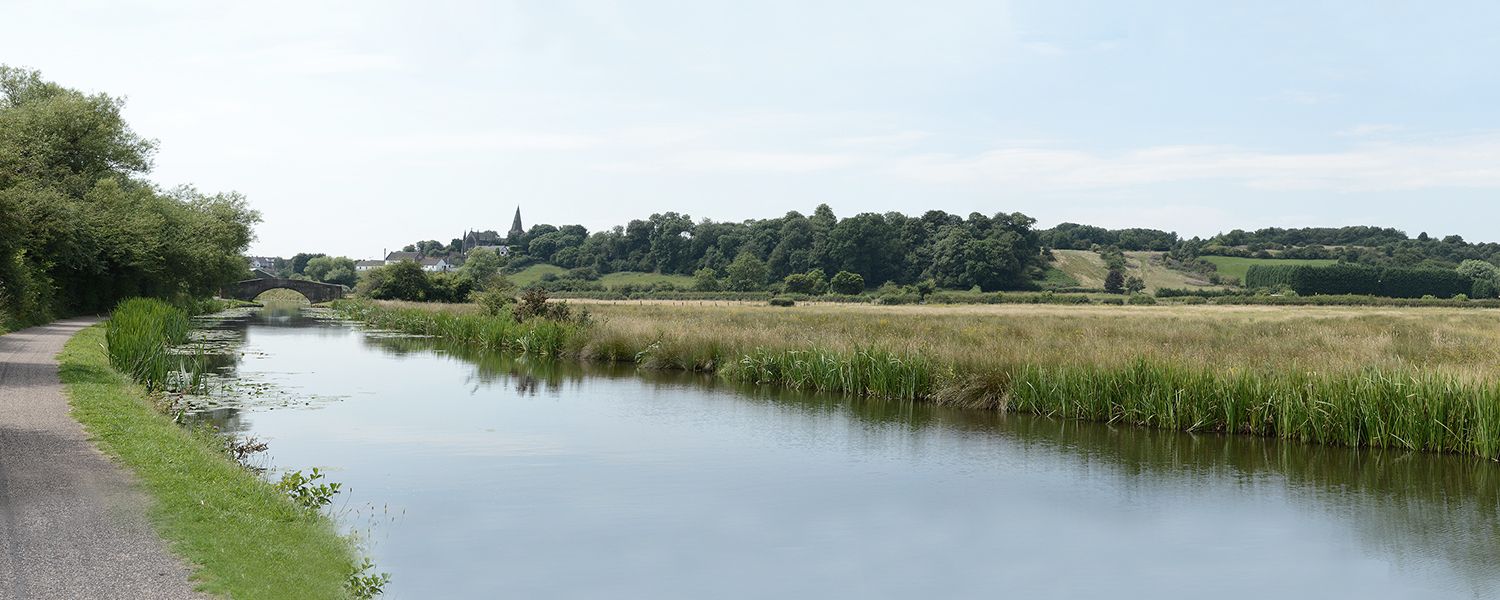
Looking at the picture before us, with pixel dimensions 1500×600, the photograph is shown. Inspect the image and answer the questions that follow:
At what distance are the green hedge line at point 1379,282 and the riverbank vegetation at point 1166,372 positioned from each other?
250 feet

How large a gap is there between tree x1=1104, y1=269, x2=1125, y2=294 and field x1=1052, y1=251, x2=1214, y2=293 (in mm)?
825

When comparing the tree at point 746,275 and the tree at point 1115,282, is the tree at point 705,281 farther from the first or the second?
the tree at point 1115,282

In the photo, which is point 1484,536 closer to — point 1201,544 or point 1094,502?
point 1201,544

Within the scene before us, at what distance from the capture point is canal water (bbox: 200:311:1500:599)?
9.36 metres

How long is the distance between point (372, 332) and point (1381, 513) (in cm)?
4458

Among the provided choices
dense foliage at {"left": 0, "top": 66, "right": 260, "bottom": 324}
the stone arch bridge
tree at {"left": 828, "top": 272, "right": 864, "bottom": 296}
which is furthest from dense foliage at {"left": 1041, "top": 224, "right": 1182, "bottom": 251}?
dense foliage at {"left": 0, "top": 66, "right": 260, "bottom": 324}

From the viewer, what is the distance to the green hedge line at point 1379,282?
98.5 m

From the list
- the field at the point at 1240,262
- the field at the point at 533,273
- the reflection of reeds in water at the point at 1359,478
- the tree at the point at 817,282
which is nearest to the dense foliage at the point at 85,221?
the reflection of reeds in water at the point at 1359,478

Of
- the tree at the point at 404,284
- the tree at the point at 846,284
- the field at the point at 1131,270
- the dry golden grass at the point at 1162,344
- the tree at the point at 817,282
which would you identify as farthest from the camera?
the field at the point at 1131,270

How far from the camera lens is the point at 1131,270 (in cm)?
13375

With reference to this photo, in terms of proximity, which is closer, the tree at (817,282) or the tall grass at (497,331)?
the tall grass at (497,331)

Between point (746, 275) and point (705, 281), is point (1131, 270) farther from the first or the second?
point (705, 281)

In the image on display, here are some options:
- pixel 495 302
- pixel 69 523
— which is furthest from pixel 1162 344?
pixel 495 302

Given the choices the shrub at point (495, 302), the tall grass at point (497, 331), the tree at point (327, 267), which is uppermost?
the tree at point (327, 267)
